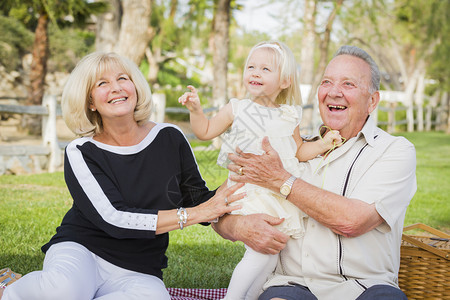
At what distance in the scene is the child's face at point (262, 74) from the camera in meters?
2.84

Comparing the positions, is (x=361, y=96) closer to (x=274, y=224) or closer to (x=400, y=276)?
(x=274, y=224)

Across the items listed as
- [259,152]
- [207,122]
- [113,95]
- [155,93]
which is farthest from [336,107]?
[155,93]

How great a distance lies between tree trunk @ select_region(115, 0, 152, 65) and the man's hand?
6.88 meters

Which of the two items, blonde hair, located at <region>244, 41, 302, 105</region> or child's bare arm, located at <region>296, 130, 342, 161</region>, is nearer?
child's bare arm, located at <region>296, 130, 342, 161</region>

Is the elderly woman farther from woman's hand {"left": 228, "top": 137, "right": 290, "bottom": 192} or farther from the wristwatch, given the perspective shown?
the wristwatch

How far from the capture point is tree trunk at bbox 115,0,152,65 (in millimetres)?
8977

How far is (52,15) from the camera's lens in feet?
39.6

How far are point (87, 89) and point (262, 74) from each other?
0.96m

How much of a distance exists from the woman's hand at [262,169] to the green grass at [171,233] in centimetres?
152

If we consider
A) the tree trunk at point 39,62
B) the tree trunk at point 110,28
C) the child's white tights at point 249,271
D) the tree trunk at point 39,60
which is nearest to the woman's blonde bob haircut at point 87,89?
the child's white tights at point 249,271

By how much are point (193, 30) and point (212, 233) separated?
22627 millimetres

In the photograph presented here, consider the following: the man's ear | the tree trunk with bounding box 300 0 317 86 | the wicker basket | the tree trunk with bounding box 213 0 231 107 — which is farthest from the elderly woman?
the tree trunk with bounding box 300 0 317 86

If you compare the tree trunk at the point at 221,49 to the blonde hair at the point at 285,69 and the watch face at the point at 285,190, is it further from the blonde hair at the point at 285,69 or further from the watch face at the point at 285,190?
the watch face at the point at 285,190

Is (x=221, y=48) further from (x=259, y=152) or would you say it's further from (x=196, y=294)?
(x=259, y=152)
